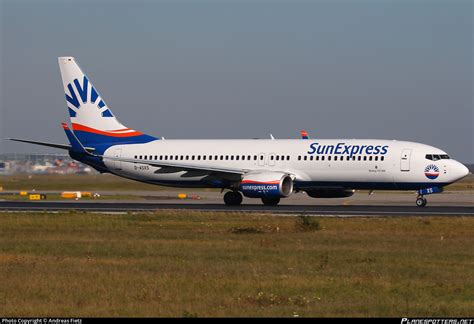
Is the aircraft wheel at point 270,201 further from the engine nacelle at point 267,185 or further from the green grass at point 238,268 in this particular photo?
the green grass at point 238,268

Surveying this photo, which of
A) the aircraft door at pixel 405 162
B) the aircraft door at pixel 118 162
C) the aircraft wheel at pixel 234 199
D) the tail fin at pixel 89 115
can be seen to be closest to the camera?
the aircraft door at pixel 405 162

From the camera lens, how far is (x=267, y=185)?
4906 centimetres

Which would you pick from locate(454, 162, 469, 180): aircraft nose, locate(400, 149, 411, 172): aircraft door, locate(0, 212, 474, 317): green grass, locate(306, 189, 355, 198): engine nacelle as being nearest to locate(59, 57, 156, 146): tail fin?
locate(306, 189, 355, 198): engine nacelle


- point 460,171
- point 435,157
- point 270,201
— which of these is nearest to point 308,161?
point 270,201

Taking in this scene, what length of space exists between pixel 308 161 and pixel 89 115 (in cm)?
1540

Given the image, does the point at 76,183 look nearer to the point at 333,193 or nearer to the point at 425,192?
the point at 333,193

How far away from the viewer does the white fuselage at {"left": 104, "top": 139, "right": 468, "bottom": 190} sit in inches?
1903

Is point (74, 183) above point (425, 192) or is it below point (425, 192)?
below

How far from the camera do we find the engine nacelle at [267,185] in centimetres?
4888

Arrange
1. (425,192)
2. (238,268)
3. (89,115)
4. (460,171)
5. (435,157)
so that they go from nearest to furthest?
1. (238,268)
2. (460,171)
3. (435,157)
4. (425,192)
5. (89,115)

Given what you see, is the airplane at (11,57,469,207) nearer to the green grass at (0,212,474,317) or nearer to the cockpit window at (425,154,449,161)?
the cockpit window at (425,154,449,161)

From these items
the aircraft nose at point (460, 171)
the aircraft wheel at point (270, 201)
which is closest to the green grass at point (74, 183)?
the aircraft wheel at point (270, 201)

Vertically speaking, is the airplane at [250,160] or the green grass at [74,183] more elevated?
the airplane at [250,160]

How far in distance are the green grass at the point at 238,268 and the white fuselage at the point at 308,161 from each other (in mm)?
12431
